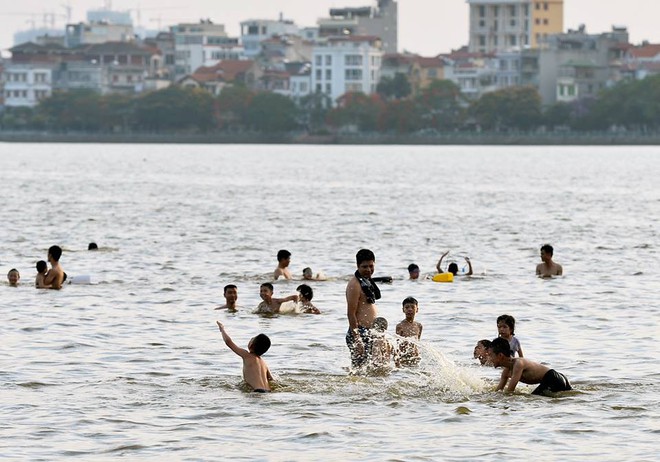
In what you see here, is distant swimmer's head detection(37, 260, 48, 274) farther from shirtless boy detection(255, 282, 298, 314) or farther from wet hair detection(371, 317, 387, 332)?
wet hair detection(371, 317, 387, 332)

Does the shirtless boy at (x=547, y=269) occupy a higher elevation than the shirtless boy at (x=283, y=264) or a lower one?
lower

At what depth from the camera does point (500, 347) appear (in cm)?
2023

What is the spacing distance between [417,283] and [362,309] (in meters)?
14.8

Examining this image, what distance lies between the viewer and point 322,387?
2180cm

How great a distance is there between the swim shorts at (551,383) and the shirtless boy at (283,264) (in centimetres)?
1256

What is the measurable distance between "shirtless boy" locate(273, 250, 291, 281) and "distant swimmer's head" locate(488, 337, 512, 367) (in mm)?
12964

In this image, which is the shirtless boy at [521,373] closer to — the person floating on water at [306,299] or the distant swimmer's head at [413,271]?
the person floating on water at [306,299]

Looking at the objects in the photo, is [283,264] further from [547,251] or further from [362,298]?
[362,298]

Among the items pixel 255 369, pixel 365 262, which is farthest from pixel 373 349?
pixel 365 262

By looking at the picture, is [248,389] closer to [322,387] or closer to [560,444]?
[322,387]

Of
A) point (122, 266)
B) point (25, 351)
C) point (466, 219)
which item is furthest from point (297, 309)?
point (466, 219)

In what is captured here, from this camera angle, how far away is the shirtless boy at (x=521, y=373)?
20297mm

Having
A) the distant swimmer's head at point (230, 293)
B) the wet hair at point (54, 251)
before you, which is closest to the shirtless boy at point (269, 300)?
the distant swimmer's head at point (230, 293)

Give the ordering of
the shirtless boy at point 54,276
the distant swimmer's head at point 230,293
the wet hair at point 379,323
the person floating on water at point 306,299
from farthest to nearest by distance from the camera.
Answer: the shirtless boy at point 54,276 → the distant swimmer's head at point 230,293 → the person floating on water at point 306,299 → the wet hair at point 379,323
